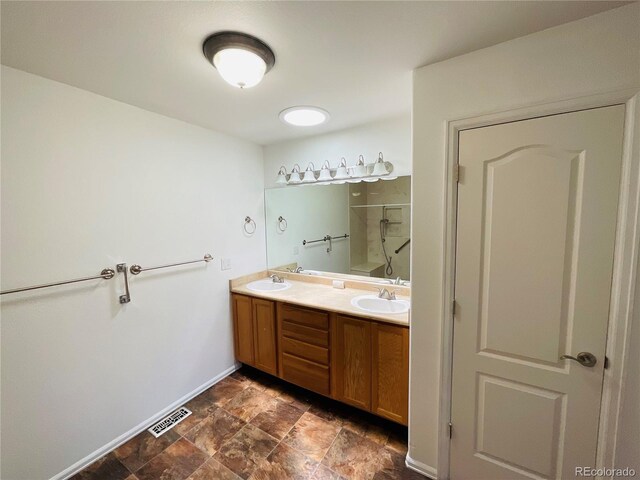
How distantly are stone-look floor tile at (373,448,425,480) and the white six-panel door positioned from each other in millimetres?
317

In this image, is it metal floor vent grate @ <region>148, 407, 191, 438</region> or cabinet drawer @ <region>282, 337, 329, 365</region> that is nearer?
metal floor vent grate @ <region>148, 407, 191, 438</region>

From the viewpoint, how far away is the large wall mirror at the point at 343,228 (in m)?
2.34

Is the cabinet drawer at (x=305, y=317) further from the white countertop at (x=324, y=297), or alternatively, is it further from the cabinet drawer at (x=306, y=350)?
the cabinet drawer at (x=306, y=350)

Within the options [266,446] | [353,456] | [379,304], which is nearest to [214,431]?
[266,446]

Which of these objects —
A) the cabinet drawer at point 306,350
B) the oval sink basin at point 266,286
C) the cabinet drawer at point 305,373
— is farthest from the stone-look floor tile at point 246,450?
the oval sink basin at point 266,286

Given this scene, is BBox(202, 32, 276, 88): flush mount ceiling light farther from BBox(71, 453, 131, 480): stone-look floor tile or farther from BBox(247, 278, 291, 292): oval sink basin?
BBox(71, 453, 131, 480): stone-look floor tile

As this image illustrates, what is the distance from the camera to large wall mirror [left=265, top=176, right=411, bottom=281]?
2.34m

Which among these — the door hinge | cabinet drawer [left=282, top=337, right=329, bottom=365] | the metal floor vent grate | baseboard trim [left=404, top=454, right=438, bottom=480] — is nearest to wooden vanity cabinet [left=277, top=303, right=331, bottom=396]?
cabinet drawer [left=282, top=337, right=329, bottom=365]

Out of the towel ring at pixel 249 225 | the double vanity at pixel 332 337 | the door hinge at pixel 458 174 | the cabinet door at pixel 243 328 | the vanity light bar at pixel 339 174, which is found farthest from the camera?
the towel ring at pixel 249 225

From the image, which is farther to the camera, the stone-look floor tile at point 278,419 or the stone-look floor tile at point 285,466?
the stone-look floor tile at point 278,419

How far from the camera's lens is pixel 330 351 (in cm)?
200

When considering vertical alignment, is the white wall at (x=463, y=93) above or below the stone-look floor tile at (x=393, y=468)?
above

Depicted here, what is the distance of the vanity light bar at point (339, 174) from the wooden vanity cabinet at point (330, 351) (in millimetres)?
1158

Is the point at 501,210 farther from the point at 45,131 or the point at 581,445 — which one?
the point at 45,131
